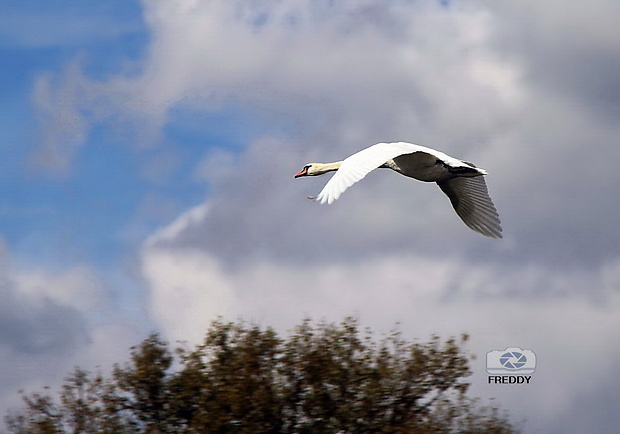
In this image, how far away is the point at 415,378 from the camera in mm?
23438

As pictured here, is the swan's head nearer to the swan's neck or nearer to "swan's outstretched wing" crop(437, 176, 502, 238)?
the swan's neck

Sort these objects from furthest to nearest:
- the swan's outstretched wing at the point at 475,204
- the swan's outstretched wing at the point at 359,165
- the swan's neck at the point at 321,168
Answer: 1. the swan's neck at the point at 321,168
2. the swan's outstretched wing at the point at 475,204
3. the swan's outstretched wing at the point at 359,165

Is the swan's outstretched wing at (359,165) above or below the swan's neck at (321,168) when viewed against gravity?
below

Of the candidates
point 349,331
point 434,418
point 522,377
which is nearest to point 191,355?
point 349,331

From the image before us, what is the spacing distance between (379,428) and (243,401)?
2.65 meters

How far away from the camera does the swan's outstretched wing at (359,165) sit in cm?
1764

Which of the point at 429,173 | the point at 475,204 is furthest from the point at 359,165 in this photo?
the point at 475,204

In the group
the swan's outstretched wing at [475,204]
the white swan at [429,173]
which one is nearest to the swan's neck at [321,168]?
the white swan at [429,173]

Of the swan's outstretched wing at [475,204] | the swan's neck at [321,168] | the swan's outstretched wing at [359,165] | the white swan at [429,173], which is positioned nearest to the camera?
the swan's outstretched wing at [359,165]

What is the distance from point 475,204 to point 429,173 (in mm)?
1740

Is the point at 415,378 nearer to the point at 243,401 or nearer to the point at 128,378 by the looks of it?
the point at 243,401

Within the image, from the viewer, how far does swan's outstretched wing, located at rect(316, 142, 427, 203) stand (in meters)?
17.6

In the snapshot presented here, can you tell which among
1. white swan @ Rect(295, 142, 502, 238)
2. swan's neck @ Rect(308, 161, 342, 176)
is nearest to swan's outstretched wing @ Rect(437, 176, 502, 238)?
white swan @ Rect(295, 142, 502, 238)

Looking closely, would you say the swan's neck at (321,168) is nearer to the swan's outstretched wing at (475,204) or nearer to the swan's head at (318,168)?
the swan's head at (318,168)
